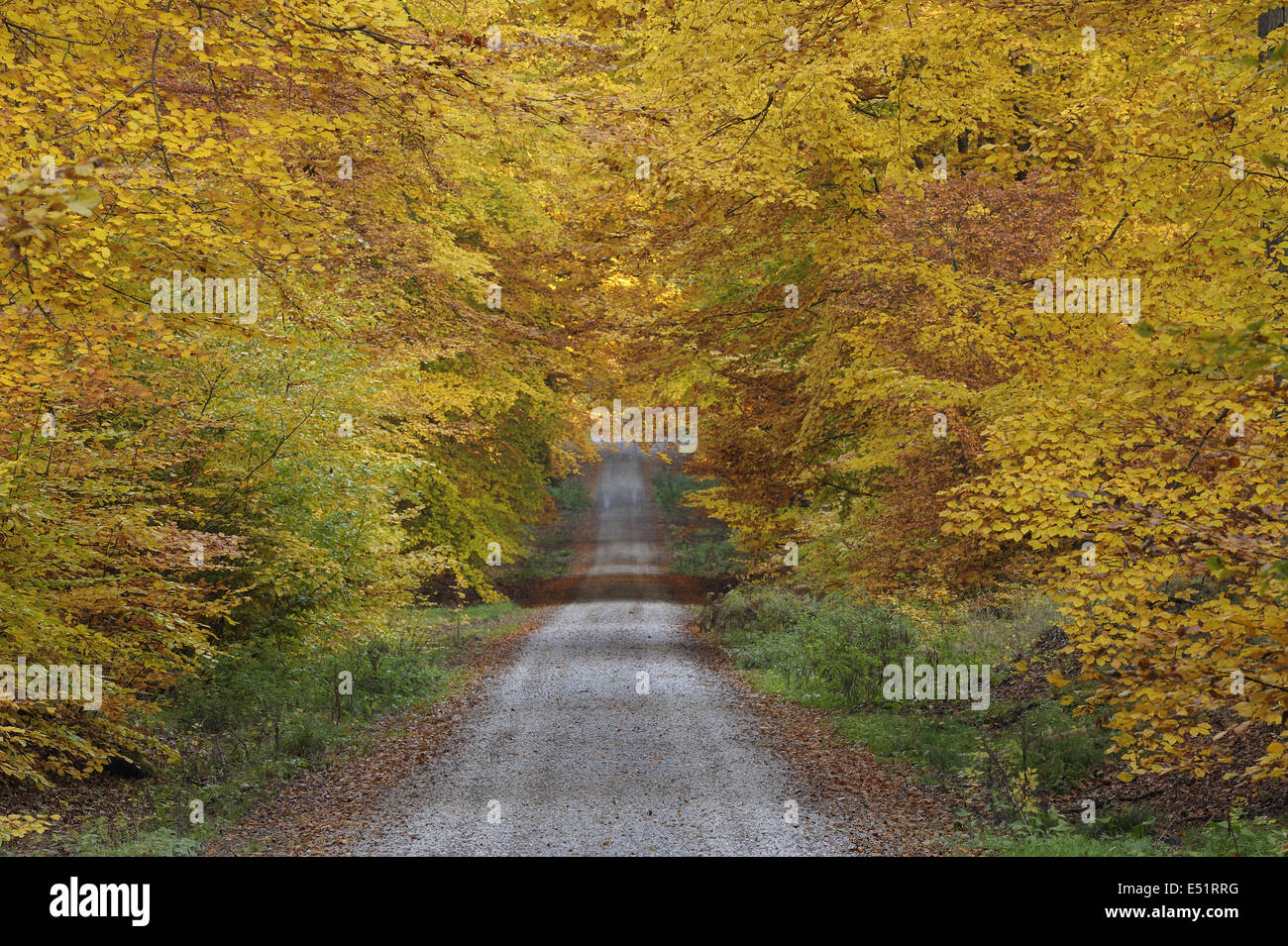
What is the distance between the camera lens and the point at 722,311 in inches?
679

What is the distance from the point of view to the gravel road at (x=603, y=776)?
28.0ft

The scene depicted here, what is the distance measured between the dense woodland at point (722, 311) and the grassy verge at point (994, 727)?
515 millimetres

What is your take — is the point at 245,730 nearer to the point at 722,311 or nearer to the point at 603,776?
the point at 603,776

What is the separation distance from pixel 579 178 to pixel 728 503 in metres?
5.95

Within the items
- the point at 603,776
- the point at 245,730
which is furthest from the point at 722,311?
the point at 245,730

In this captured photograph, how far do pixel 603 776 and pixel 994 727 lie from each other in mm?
4090

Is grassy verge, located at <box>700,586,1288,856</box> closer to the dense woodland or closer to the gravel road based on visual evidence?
the dense woodland

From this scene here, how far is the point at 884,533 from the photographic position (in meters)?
12.0

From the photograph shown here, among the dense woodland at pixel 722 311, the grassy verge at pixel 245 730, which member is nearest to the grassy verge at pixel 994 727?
the dense woodland at pixel 722 311

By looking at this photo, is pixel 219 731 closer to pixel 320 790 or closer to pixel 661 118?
pixel 320 790

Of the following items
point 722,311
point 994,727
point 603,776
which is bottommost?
point 603,776

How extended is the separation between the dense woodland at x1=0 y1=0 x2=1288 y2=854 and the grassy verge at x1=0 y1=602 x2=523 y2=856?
33 centimetres

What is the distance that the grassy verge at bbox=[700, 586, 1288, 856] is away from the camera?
780cm

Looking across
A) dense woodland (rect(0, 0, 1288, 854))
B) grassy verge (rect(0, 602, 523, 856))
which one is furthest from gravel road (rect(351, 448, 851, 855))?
dense woodland (rect(0, 0, 1288, 854))
